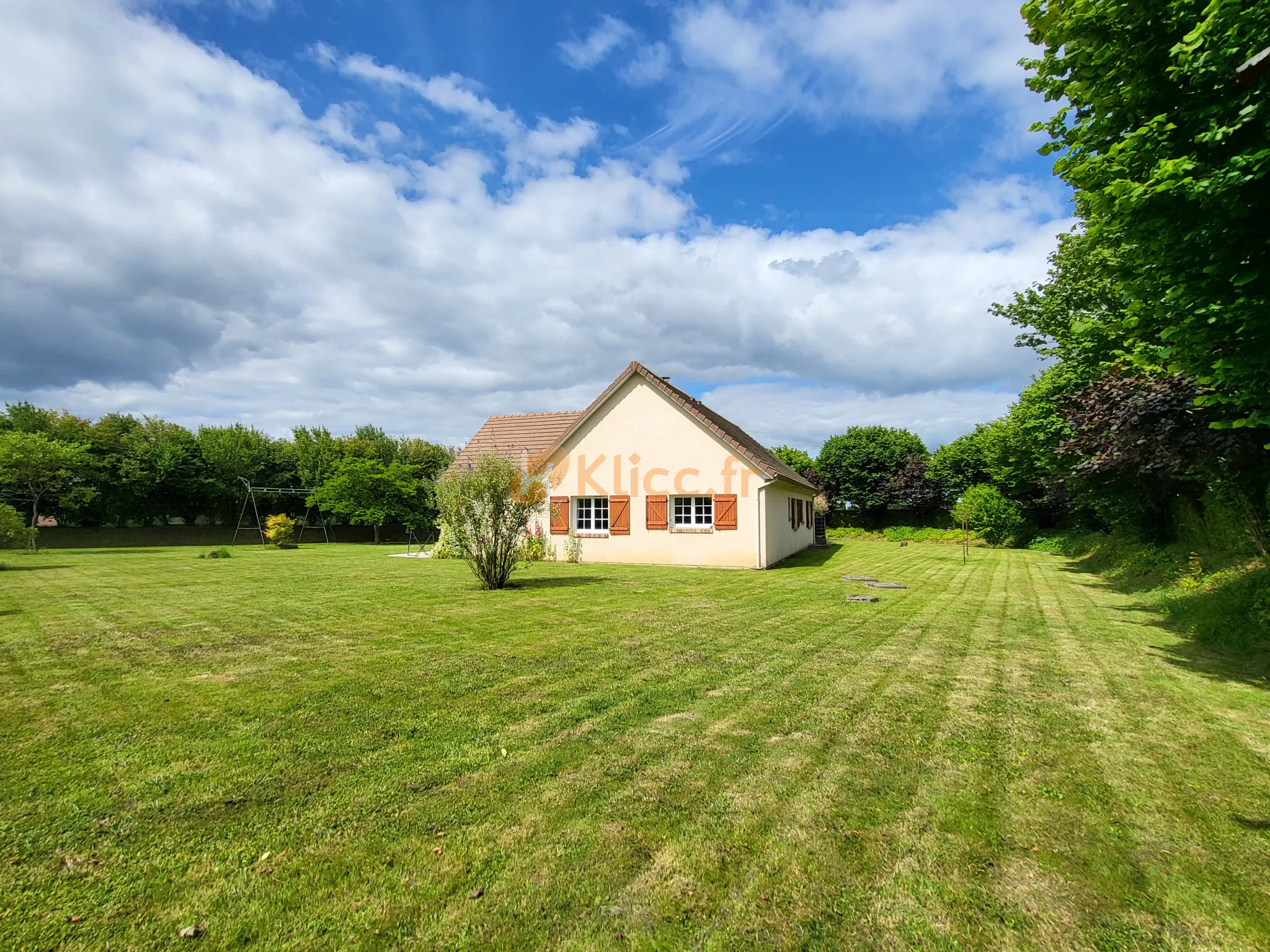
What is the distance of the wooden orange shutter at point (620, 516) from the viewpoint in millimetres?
17750

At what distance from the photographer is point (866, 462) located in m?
38.7

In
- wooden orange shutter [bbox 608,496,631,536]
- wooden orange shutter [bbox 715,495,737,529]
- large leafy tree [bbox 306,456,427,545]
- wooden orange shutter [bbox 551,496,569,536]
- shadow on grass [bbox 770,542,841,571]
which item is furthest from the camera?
large leafy tree [bbox 306,456,427,545]

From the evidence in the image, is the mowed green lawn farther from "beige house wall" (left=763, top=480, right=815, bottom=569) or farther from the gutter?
"beige house wall" (left=763, top=480, right=815, bottom=569)

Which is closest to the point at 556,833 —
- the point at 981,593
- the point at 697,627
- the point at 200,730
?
the point at 200,730

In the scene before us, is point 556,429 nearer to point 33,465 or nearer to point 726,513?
point 726,513

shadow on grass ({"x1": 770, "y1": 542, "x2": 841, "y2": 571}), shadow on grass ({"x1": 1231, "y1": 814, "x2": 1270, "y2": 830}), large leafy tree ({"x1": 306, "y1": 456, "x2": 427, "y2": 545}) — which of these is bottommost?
shadow on grass ({"x1": 770, "y1": 542, "x2": 841, "y2": 571})

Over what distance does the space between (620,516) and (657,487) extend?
1.43 m

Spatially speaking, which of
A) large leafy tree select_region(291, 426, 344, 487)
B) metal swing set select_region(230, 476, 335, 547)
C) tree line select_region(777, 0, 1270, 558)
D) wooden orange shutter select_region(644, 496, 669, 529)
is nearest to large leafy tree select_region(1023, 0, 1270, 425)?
tree line select_region(777, 0, 1270, 558)

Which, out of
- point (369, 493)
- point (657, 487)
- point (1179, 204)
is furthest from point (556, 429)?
point (1179, 204)

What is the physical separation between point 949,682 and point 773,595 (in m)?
5.41

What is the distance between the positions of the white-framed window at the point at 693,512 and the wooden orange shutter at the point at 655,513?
1.05 ft

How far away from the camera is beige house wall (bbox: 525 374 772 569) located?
16641mm

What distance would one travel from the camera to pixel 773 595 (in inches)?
425

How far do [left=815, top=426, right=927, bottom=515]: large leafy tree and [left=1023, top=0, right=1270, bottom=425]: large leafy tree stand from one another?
33680mm
